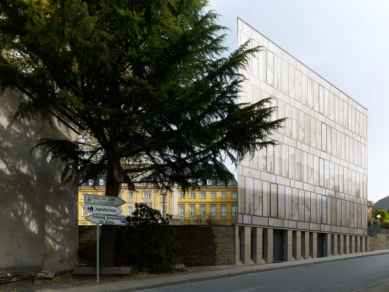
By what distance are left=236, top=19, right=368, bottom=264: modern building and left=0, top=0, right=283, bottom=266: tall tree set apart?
30.4 ft

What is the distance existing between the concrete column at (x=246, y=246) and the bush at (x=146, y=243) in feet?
A: 30.7

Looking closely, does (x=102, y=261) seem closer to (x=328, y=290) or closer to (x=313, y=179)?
(x=328, y=290)

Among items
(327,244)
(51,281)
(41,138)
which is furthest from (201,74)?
(327,244)

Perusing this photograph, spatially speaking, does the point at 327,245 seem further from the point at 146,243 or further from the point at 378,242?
the point at 146,243

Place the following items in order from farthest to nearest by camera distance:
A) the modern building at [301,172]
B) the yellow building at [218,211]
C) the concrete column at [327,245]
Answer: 1. the concrete column at [327,245]
2. the modern building at [301,172]
3. the yellow building at [218,211]

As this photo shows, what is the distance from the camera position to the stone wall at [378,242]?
58125 mm

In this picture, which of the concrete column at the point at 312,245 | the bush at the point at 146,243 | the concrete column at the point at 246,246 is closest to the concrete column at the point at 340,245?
the concrete column at the point at 312,245

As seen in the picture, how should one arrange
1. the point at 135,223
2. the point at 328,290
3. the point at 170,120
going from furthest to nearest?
the point at 135,223 → the point at 170,120 → the point at 328,290

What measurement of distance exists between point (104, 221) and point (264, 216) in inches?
749

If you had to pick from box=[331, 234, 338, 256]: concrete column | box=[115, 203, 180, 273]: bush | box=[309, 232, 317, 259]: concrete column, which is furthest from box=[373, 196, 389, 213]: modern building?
box=[115, 203, 180, 273]: bush

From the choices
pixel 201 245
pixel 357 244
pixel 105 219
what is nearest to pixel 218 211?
pixel 201 245

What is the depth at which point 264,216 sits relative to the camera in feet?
118

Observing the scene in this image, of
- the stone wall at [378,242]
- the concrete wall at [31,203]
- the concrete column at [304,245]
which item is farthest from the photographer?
the stone wall at [378,242]

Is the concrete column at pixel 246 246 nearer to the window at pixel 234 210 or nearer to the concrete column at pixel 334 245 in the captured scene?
the window at pixel 234 210
